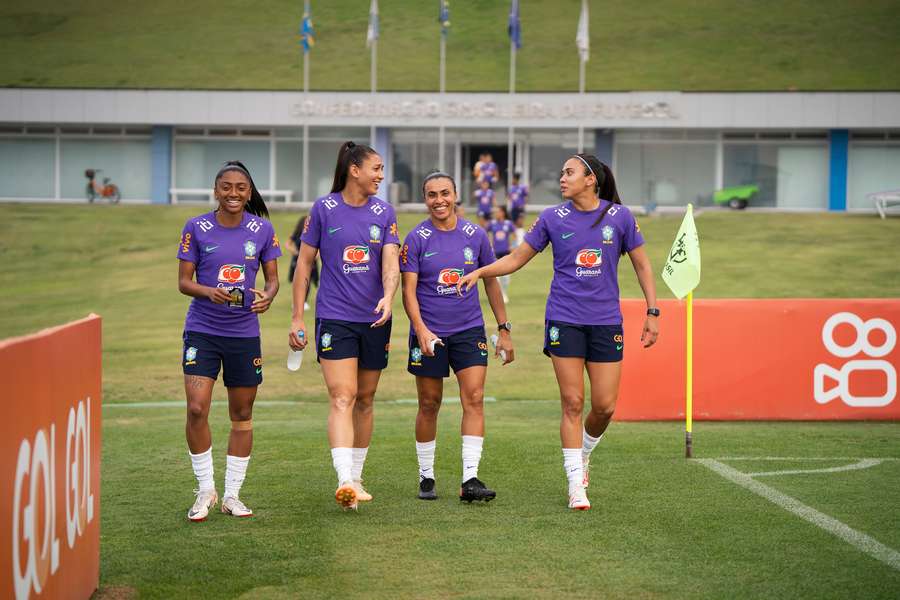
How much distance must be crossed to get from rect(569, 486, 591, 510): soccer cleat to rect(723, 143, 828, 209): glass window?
42360 mm

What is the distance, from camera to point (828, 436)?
37.2 ft

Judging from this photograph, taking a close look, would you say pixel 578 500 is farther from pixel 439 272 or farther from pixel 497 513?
pixel 439 272

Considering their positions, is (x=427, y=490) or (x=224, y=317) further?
(x=427, y=490)

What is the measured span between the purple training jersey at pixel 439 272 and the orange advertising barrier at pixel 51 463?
2.81 m

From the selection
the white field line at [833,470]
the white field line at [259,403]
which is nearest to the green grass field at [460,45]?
the white field line at [259,403]

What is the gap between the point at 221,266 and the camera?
7.47 meters

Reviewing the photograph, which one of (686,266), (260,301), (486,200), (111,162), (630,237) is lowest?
(260,301)

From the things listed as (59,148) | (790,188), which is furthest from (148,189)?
(790,188)

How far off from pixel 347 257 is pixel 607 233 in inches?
67.3

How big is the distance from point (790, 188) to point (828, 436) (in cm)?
3858

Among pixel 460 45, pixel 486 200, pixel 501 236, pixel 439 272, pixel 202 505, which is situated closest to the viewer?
pixel 202 505

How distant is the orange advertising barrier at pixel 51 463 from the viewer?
403cm

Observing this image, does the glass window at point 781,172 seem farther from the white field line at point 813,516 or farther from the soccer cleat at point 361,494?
the soccer cleat at point 361,494

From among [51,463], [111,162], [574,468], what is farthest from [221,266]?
[111,162]
